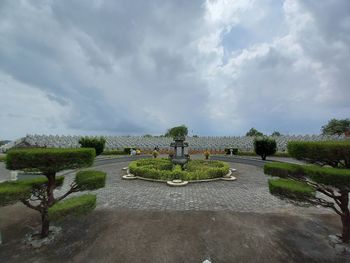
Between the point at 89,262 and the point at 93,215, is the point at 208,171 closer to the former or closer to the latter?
the point at 93,215

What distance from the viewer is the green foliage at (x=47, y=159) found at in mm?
5914

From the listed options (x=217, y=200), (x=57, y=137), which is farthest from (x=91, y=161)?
(x=57, y=137)

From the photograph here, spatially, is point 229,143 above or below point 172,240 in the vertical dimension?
above

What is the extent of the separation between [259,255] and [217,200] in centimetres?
452

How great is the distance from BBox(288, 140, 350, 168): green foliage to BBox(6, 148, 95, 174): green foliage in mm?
6733

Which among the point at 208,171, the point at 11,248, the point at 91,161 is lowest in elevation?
the point at 11,248

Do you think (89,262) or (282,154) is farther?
(282,154)

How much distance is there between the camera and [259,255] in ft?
19.4

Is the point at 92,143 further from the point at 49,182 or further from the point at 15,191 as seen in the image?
the point at 15,191

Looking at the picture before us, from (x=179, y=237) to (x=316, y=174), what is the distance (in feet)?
15.1

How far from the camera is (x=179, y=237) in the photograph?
21.9 ft

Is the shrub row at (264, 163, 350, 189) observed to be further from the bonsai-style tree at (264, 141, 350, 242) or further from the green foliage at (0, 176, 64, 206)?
the green foliage at (0, 176, 64, 206)

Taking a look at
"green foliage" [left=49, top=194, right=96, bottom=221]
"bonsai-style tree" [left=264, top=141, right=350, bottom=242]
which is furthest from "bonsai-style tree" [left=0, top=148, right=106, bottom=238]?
"bonsai-style tree" [left=264, top=141, right=350, bottom=242]

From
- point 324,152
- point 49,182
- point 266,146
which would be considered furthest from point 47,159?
point 266,146
